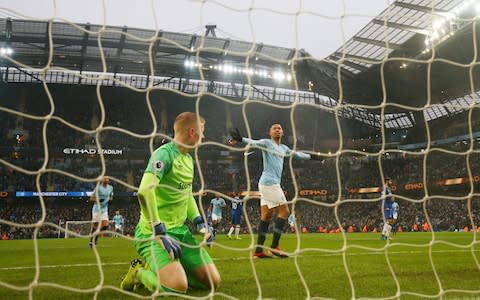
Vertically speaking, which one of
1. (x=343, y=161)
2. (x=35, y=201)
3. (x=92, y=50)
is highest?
(x=92, y=50)

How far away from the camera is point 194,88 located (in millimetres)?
33062

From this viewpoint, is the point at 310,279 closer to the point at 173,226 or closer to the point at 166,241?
the point at 173,226

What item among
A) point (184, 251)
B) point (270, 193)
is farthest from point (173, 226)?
point (270, 193)

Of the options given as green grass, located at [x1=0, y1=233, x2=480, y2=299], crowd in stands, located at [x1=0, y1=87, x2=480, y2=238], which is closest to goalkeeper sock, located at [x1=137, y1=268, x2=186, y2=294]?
green grass, located at [x1=0, y1=233, x2=480, y2=299]

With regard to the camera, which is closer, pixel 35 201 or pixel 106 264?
pixel 106 264

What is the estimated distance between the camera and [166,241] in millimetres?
3035

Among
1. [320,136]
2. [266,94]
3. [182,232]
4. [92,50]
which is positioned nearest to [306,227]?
[320,136]

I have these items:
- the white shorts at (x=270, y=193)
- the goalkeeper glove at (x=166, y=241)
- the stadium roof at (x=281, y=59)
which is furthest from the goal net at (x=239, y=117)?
the goalkeeper glove at (x=166, y=241)

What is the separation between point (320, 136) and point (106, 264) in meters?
29.1

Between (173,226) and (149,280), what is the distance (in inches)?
20.8

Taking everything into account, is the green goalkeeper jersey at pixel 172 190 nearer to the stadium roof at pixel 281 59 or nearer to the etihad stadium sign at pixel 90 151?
the stadium roof at pixel 281 59

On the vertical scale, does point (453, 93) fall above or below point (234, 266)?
above

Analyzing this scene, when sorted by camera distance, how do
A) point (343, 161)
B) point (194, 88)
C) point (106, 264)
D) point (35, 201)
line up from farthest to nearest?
point (194, 88) → point (343, 161) → point (35, 201) → point (106, 264)

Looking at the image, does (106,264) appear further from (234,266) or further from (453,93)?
(453,93)
